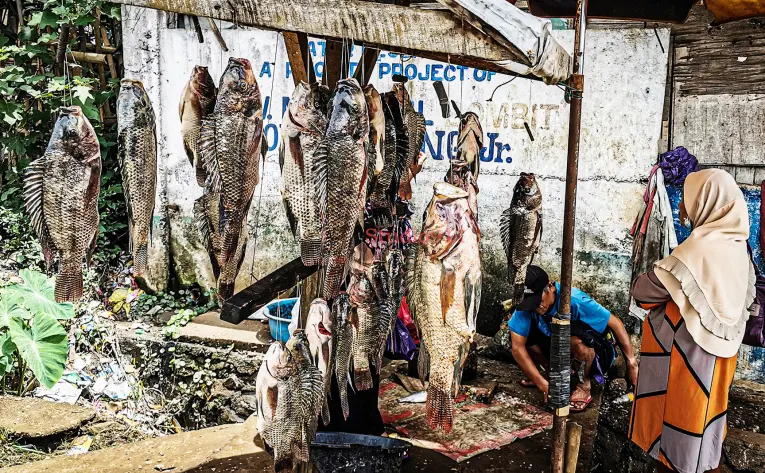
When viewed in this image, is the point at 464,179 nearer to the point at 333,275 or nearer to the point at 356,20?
the point at 333,275

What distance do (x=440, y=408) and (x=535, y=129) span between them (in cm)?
395

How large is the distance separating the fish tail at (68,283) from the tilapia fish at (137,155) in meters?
0.22

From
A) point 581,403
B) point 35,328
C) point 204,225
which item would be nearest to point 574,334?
point 581,403

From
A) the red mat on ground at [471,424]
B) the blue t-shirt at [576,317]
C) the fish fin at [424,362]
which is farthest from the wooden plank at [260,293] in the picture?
the blue t-shirt at [576,317]

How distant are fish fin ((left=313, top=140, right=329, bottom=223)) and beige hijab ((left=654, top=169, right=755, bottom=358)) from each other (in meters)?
2.36

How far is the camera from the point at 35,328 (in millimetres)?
5363

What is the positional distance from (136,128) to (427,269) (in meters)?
1.28

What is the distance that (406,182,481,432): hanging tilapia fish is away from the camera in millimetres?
2688

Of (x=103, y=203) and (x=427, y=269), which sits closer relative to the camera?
(x=427, y=269)

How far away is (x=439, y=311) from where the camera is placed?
9.23 ft

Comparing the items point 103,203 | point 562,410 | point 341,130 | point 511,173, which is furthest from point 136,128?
point 103,203

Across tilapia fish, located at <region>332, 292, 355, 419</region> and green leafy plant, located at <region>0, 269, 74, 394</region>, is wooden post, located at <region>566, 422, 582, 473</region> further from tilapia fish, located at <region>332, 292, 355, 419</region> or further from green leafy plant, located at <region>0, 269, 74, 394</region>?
green leafy plant, located at <region>0, 269, 74, 394</region>

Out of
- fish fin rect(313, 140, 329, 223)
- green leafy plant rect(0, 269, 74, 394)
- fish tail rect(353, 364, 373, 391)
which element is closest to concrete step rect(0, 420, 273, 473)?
fish tail rect(353, 364, 373, 391)

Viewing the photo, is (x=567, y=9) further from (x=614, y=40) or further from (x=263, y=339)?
(x=263, y=339)
